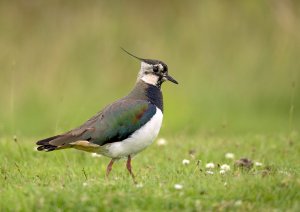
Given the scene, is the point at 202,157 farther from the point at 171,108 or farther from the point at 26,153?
the point at 171,108

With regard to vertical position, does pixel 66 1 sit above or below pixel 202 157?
above

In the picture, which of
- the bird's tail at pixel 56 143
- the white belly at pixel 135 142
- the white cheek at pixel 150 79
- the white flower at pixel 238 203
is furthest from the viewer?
the white cheek at pixel 150 79

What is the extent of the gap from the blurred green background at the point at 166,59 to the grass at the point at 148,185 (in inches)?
200

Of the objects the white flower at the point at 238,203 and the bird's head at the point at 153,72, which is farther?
the bird's head at the point at 153,72

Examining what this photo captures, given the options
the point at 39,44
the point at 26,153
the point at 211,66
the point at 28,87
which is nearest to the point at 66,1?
the point at 39,44

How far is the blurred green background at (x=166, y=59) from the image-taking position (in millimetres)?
16281

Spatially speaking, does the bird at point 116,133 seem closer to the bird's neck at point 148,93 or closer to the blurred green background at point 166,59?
the bird's neck at point 148,93

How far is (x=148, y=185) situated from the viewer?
7.41 metres

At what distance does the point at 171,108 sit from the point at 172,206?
9.64m

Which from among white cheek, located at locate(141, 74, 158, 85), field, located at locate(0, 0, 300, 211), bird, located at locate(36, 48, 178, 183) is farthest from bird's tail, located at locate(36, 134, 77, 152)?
field, located at locate(0, 0, 300, 211)

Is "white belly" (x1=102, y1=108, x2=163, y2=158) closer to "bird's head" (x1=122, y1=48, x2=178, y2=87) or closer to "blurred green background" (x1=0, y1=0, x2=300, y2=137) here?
"bird's head" (x1=122, y1=48, x2=178, y2=87)

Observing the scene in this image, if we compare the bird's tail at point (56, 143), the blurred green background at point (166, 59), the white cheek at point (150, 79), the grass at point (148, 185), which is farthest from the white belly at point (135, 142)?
the blurred green background at point (166, 59)

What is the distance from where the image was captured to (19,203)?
22.4 feet

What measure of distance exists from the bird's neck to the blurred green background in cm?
622
